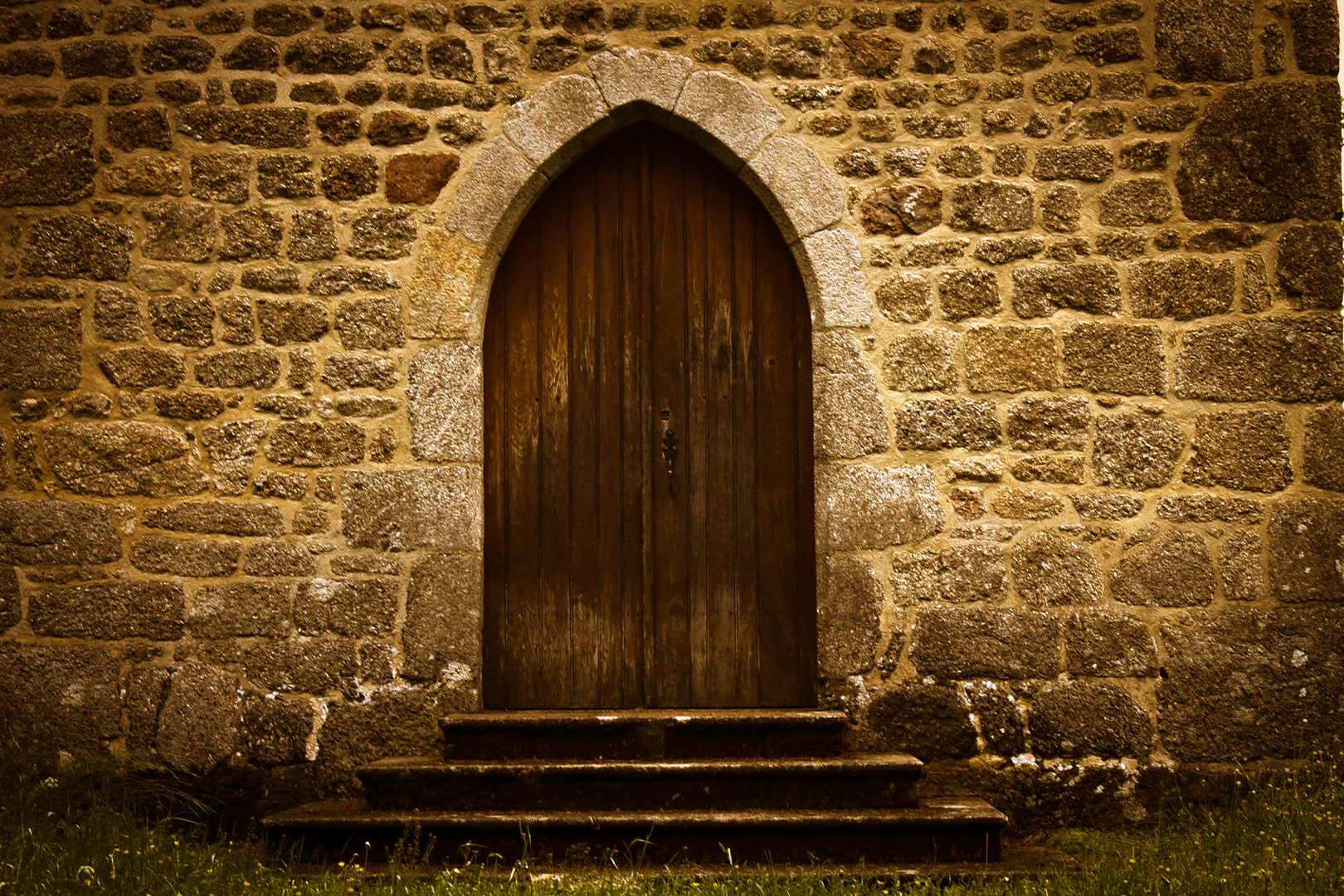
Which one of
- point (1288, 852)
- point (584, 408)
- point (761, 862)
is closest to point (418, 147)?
point (584, 408)

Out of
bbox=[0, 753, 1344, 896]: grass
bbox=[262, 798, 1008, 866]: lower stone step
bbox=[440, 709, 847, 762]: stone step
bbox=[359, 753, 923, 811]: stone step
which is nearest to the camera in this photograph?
bbox=[0, 753, 1344, 896]: grass

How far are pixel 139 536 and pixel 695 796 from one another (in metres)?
2.50

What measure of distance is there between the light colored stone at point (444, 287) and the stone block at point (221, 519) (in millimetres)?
961

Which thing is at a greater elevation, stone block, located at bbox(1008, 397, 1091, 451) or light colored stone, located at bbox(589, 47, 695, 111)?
light colored stone, located at bbox(589, 47, 695, 111)

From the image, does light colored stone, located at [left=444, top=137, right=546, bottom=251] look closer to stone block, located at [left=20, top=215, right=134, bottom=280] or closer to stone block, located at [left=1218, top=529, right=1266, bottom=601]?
stone block, located at [left=20, top=215, right=134, bottom=280]

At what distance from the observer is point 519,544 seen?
3.95 meters

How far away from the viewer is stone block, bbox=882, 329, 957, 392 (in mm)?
3705

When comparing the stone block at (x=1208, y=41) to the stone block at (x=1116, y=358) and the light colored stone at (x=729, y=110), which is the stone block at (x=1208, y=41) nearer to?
the stone block at (x=1116, y=358)

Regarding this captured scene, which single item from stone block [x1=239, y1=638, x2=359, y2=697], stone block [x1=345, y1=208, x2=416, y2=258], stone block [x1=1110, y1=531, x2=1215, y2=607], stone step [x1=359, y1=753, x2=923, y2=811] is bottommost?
stone step [x1=359, y1=753, x2=923, y2=811]

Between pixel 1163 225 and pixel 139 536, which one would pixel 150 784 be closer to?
pixel 139 536

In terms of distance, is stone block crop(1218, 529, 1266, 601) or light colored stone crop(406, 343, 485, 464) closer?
stone block crop(1218, 529, 1266, 601)

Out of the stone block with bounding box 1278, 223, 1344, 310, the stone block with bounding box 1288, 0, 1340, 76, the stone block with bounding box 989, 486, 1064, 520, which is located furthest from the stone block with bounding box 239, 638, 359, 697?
the stone block with bounding box 1288, 0, 1340, 76

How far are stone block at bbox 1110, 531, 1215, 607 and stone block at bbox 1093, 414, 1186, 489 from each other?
250mm

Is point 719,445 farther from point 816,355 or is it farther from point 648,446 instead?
point 816,355
